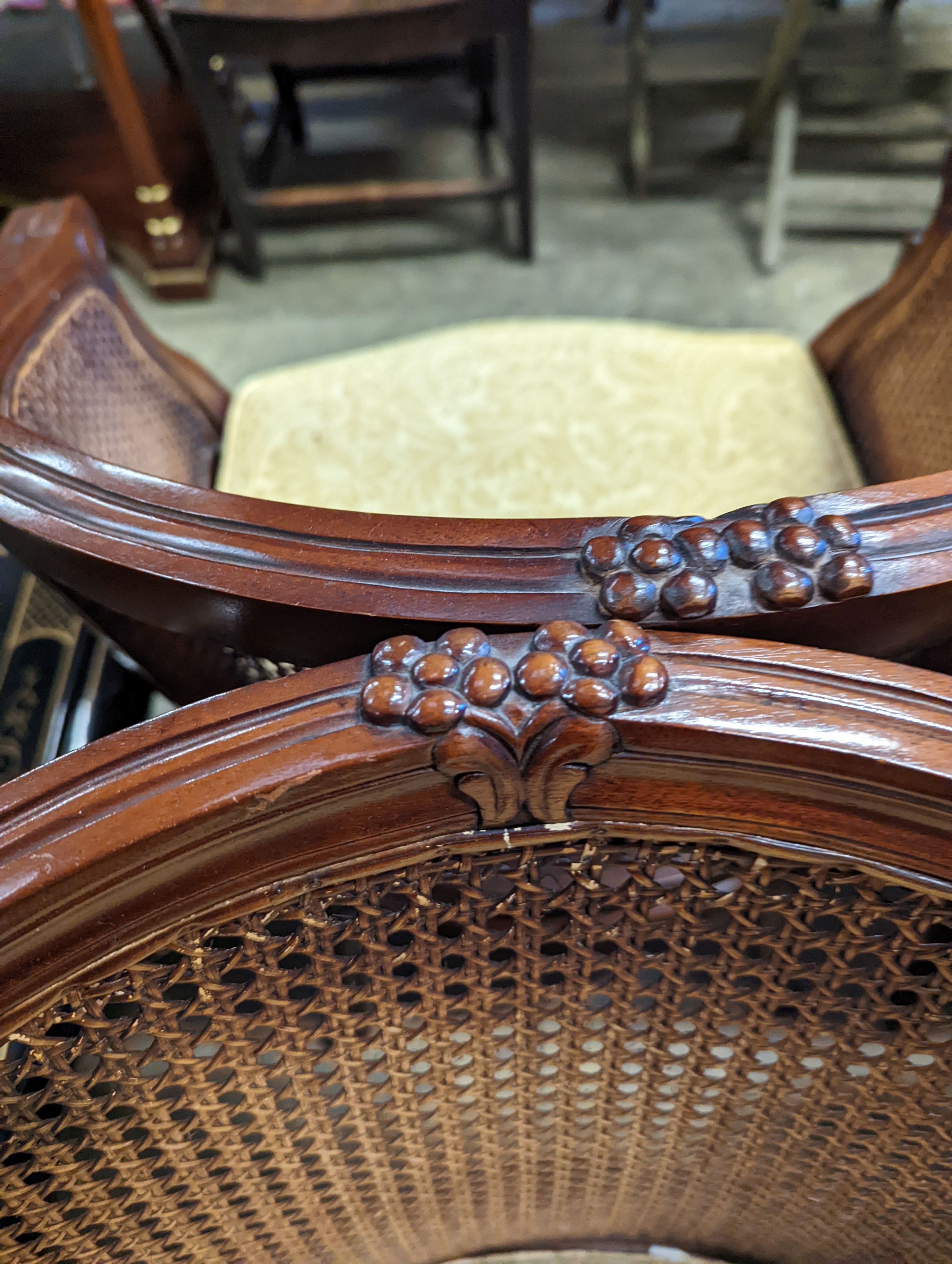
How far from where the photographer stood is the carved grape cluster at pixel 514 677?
355 mm

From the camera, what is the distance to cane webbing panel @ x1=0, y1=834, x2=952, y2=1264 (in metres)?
0.42

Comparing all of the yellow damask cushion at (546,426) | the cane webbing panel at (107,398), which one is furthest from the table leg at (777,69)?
the cane webbing panel at (107,398)

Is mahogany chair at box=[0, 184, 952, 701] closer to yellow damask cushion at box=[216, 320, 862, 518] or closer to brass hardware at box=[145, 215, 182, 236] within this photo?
yellow damask cushion at box=[216, 320, 862, 518]

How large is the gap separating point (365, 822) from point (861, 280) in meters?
1.96

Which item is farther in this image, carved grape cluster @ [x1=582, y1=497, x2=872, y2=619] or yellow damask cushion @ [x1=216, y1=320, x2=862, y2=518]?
yellow damask cushion @ [x1=216, y1=320, x2=862, y2=518]

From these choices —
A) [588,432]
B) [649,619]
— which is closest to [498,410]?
[588,432]

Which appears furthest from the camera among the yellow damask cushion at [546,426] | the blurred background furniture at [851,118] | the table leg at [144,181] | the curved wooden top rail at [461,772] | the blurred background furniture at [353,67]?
the blurred background furniture at [851,118]

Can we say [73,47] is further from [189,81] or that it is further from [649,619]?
[649,619]

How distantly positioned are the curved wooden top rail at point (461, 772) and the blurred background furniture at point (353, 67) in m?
1.52

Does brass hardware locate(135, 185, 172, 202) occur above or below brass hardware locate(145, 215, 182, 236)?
above

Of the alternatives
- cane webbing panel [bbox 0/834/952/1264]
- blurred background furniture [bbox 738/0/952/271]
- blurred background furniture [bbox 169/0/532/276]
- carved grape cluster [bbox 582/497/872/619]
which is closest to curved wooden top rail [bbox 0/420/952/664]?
carved grape cluster [bbox 582/497/872/619]

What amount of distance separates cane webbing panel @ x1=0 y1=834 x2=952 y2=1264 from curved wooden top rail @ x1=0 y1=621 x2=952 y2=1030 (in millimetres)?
28

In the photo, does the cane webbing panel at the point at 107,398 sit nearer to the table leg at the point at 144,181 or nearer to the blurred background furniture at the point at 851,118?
the table leg at the point at 144,181

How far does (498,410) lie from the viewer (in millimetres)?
1043
